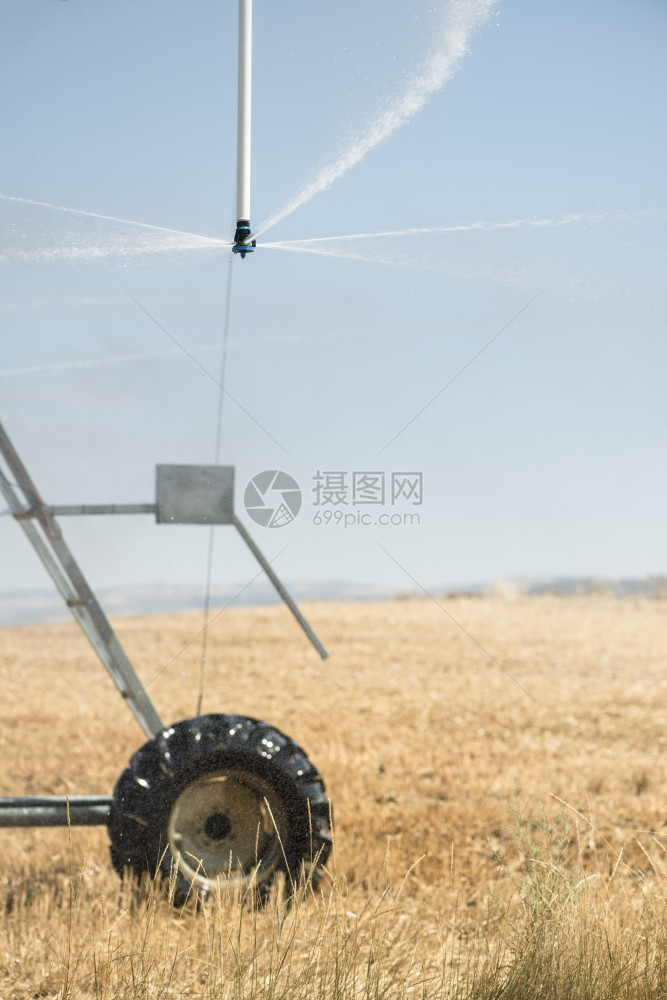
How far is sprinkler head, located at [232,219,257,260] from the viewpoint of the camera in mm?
3449

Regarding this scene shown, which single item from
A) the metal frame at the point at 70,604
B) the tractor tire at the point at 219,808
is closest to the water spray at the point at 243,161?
the metal frame at the point at 70,604

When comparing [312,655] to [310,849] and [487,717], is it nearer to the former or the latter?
[487,717]

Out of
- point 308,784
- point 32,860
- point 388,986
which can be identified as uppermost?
point 308,784

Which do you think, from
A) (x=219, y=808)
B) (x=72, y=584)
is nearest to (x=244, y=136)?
(x=72, y=584)

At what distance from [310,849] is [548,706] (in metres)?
5.41

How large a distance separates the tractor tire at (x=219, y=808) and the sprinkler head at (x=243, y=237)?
2.05 metres

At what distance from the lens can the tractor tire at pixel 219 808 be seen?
3.96 metres

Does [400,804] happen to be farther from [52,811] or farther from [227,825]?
[52,811]

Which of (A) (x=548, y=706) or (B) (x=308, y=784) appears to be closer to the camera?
A: (B) (x=308, y=784)

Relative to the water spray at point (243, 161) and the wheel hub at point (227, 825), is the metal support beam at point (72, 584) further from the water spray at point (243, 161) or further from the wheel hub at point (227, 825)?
the water spray at point (243, 161)

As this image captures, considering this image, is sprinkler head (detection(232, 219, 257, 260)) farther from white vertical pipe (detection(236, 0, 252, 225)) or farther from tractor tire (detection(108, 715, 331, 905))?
tractor tire (detection(108, 715, 331, 905))

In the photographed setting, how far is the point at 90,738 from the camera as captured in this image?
819 centimetres

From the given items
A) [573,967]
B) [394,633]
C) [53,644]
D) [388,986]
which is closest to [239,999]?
[388,986]

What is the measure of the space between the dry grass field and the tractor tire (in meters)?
0.16
